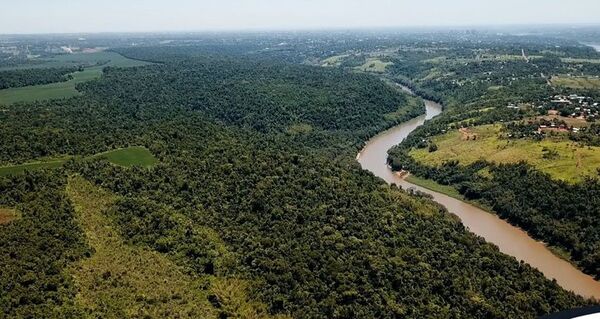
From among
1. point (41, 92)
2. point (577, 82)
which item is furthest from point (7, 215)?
point (577, 82)

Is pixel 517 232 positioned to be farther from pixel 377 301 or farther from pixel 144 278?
pixel 144 278

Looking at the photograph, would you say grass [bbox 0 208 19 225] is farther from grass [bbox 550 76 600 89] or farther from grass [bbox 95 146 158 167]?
grass [bbox 550 76 600 89]

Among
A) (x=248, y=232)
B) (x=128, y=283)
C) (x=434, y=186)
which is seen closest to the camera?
(x=128, y=283)


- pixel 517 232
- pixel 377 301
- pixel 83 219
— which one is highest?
pixel 83 219

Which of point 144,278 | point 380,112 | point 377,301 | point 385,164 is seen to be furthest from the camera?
point 380,112

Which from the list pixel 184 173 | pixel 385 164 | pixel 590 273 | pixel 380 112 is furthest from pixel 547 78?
pixel 184 173

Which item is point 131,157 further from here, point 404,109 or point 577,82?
point 577,82
